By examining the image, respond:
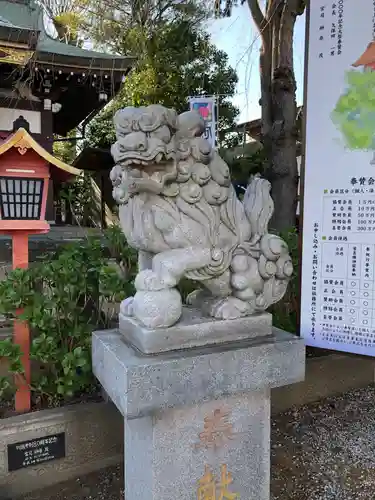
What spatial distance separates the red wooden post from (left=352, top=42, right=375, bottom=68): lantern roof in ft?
6.82

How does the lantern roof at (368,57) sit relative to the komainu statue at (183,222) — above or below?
above

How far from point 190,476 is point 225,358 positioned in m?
0.54

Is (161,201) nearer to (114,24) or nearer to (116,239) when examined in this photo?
(116,239)

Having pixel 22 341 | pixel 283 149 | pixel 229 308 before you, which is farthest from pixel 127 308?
pixel 283 149

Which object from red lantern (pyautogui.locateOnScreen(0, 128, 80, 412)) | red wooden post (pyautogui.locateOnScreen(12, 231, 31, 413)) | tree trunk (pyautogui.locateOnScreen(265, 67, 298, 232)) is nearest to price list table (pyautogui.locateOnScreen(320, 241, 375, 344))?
red lantern (pyautogui.locateOnScreen(0, 128, 80, 412))

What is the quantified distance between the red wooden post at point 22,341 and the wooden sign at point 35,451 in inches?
9.2

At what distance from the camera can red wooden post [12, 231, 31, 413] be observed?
2.33 metres

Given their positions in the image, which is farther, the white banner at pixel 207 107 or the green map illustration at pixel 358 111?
the white banner at pixel 207 107

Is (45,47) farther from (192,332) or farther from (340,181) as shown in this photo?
(192,332)

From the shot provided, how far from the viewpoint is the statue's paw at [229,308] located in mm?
1758

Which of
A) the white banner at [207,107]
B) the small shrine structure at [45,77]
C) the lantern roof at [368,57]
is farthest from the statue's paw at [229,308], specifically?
the small shrine structure at [45,77]

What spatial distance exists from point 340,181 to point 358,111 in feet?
1.23

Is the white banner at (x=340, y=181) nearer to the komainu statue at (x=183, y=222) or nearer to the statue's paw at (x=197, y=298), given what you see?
the komainu statue at (x=183, y=222)

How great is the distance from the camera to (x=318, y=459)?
2629mm
